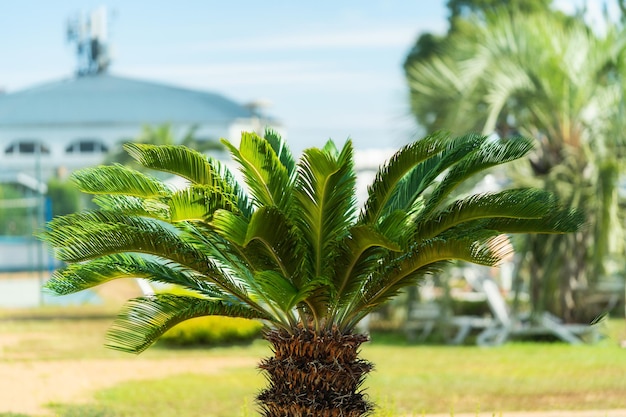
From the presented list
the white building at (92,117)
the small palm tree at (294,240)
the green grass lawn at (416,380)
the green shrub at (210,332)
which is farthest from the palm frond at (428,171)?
the white building at (92,117)

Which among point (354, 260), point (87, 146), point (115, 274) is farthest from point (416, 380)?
point (87, 146)

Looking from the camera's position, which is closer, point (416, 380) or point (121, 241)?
point (121, 241)

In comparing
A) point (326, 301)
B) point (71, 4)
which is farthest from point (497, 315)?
point (71, 4)

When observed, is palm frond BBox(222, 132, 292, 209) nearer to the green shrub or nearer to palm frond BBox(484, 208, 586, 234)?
palm frond BBox(484, 208, 586, 234)

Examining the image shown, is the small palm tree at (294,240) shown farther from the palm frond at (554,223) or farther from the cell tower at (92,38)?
the cell tower at (92,38)

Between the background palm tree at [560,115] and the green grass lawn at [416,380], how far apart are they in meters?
1.48

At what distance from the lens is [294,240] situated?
8062mm

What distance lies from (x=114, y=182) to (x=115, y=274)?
2.23 ft

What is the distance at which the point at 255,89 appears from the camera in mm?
103312

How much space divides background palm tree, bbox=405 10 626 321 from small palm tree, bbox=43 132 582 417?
1123cm

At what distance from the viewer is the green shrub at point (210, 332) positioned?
19.4m

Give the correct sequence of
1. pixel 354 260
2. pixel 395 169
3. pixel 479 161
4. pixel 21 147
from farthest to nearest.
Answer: pixel 21 147 → pixel 479 161 → pixel 395 169 → pixel 354 260

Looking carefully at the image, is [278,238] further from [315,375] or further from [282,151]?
[282,151]

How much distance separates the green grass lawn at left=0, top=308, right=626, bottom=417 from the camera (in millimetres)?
13152
